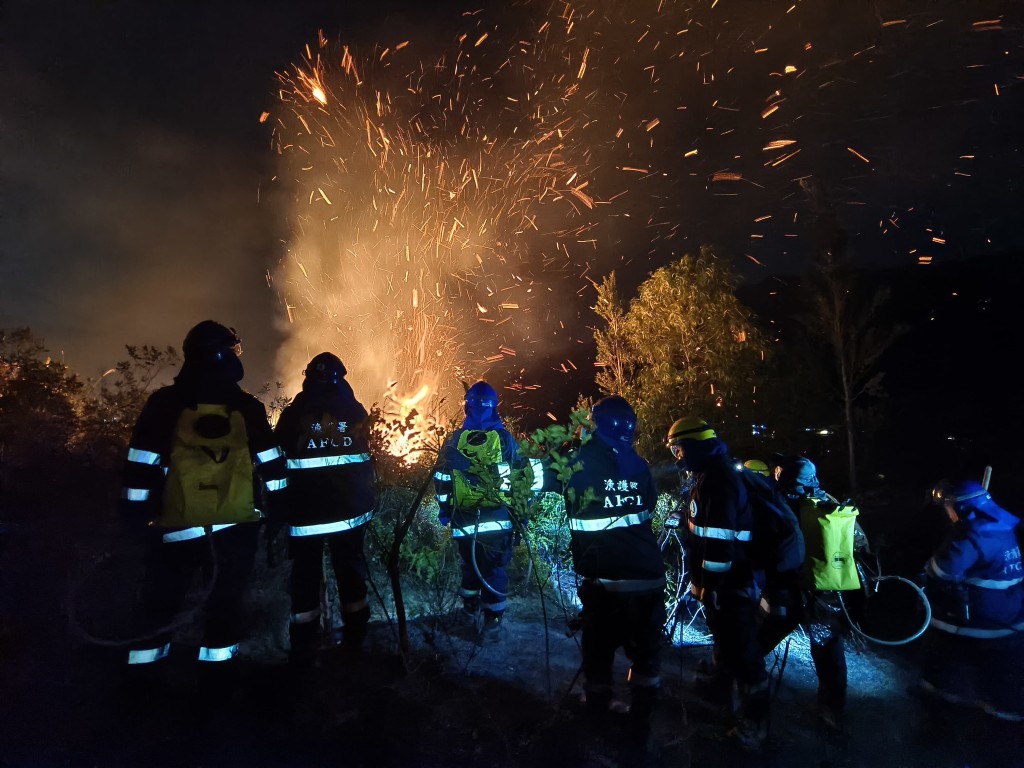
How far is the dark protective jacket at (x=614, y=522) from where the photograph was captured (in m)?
3.74

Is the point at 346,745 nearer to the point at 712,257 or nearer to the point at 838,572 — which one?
the point at 838,572

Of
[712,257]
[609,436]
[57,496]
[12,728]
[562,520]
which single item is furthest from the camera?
[712,257]

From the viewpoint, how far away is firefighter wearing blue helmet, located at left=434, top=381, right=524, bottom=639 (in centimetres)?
469

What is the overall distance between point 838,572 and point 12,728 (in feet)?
18.1

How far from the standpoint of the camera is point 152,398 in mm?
3621

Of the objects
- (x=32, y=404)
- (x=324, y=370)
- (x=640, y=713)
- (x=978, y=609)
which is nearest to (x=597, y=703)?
(x=640, y=713)

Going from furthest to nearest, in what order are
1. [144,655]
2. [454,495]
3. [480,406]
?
[480,406], [454,495], [144,655]

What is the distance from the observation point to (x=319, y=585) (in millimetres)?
4148

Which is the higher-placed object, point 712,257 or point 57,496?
point 712,257

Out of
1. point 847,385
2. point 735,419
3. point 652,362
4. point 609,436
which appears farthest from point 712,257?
point 609,436

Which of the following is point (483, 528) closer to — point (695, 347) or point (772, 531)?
point (772, 531)

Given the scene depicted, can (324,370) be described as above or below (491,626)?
above

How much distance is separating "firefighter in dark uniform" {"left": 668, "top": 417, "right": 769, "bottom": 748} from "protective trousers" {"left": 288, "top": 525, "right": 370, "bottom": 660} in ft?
8.34

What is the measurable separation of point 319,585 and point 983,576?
16.8ft
